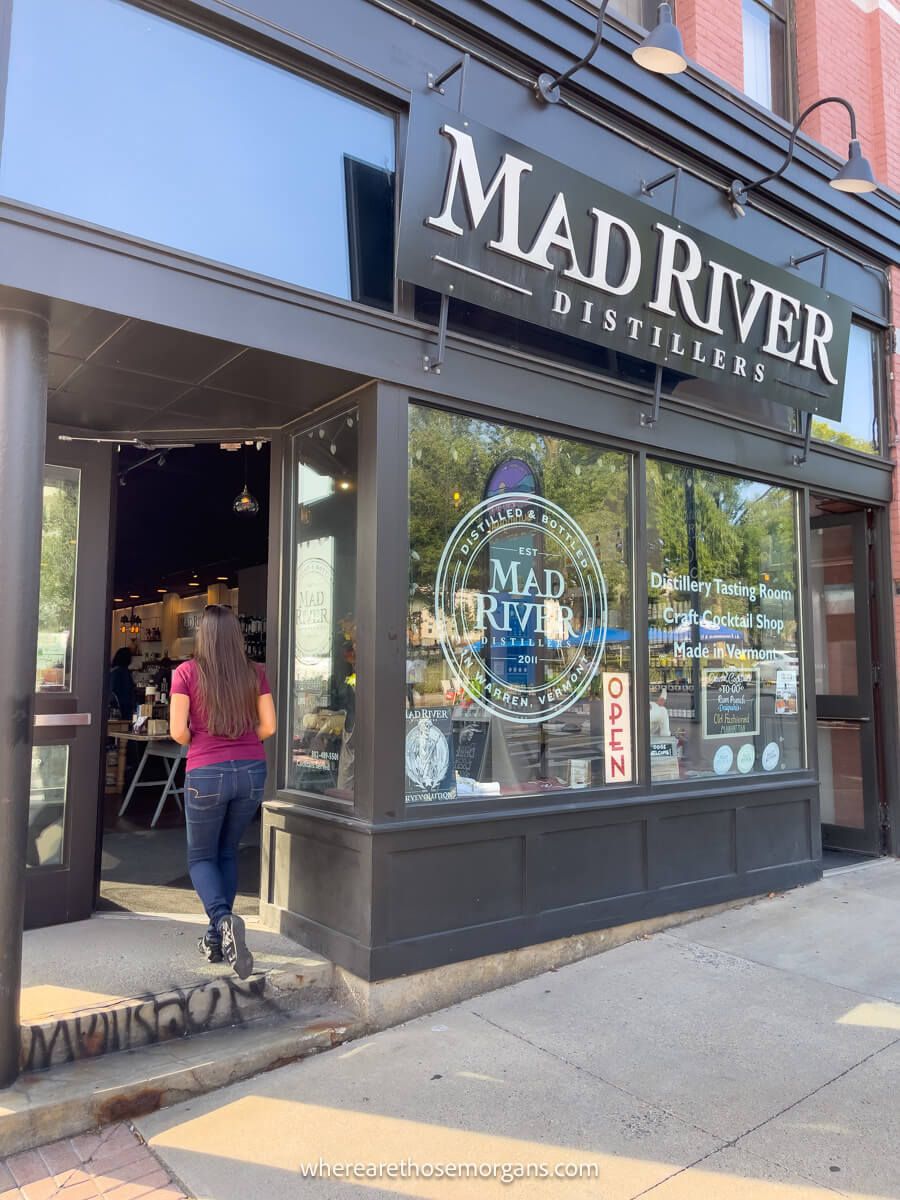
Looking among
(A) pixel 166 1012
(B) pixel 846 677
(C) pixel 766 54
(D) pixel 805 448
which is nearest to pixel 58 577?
(A) pixel 166 1012

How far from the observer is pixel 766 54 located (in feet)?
23.4

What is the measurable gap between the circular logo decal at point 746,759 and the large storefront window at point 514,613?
121 cm

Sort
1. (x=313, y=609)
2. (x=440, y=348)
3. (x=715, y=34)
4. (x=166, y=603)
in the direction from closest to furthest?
(x=440, y=348), (x=313, y=609), (x=715, y=34), (x=166, y=603)

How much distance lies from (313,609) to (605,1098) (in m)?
2.70

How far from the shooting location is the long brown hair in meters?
3.94

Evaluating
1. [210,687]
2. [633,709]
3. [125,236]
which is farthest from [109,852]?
[125,236]

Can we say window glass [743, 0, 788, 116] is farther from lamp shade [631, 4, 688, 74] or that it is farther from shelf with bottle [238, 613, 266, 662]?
shelf with bottle [238, 613, 266, 662]

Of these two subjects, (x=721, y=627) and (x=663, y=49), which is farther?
(x=721, y=627)

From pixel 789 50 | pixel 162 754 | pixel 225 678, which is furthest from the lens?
pixel 162 754

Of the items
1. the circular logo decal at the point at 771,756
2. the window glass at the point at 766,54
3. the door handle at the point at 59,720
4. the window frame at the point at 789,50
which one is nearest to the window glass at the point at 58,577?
the door handle at the point at 59,720

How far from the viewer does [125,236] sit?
3453 millimetres

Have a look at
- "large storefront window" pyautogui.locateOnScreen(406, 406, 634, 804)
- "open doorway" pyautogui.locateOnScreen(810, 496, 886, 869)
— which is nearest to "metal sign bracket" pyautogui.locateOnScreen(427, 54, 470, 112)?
"large storefront window" pyautogui.locateOnScreen(406, 406, 634, 804)

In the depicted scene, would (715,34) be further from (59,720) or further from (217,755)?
(59,720)

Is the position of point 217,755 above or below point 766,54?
below
